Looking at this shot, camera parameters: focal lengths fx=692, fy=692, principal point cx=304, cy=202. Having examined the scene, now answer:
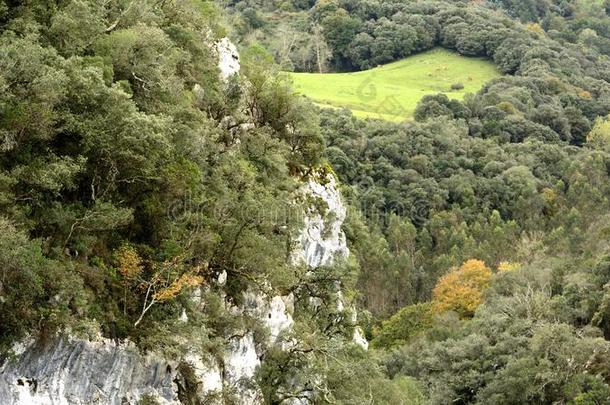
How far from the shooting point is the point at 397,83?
129 m

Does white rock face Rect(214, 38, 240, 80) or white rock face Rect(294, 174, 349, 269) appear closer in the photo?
white rock face Rect(294, 174, 349, 269)

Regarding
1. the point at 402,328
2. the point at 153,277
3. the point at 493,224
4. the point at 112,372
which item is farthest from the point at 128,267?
the point at 493,224

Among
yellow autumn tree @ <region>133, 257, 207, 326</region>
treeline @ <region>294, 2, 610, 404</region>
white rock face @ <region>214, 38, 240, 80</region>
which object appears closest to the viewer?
yellow autumn tree @ <region>133, 257, 207, 326</region>

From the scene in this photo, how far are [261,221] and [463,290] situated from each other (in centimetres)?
4755

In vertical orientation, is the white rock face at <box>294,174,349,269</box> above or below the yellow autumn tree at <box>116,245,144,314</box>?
below

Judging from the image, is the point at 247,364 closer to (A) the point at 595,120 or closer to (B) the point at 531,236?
(B) the point at 531,236

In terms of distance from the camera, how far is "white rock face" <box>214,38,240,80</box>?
40.8 meters

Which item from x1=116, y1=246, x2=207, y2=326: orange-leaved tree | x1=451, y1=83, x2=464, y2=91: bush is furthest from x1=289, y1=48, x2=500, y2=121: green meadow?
x1=116, y1=246, x2=207, y2=326: orange-leaved tree

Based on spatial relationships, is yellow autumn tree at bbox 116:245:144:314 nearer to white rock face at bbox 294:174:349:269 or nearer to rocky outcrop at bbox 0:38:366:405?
rocky outcrop at bbox 0:38:366:405

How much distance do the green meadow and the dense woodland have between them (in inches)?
428

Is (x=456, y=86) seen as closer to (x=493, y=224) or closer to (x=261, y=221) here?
(x=493, y=224)

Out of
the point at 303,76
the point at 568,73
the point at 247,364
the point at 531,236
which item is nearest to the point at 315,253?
the point at 247,364

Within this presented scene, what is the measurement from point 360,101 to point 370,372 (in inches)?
3476

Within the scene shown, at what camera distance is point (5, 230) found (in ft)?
55.6
